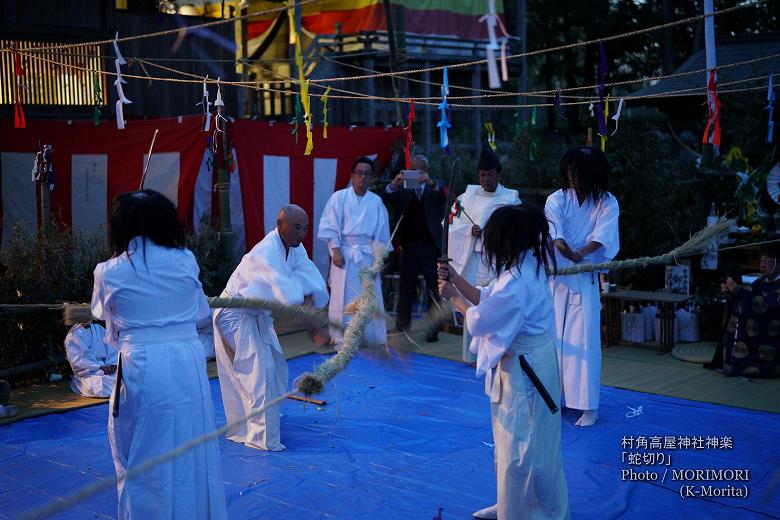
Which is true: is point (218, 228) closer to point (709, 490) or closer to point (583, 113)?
point (583, 113)

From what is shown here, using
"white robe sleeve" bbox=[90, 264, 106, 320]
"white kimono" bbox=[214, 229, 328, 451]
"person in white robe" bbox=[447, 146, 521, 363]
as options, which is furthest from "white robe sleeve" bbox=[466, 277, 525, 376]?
"person in white robe" bbox=[447, 146, 521, 363]

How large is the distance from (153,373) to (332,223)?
4698mm

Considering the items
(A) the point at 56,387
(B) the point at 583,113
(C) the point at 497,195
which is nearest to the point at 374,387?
(C) the point at 497,195

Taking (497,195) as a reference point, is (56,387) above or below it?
below

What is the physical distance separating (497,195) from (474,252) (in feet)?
2.10

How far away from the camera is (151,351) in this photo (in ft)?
11.2

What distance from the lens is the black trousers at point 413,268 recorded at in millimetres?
8336

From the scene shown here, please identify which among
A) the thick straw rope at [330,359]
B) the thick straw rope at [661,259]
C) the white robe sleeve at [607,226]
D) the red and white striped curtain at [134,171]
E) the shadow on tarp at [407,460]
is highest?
the red and white striped curtain at [134,171]

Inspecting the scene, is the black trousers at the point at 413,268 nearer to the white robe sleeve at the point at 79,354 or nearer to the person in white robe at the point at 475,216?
the person in white robe at the point at 475,216

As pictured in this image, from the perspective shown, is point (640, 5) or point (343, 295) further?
point (640, 5)

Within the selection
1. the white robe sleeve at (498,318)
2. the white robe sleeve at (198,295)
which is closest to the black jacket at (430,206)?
the white robe sleeve at (498,318)

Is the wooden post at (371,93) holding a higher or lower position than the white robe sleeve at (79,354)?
higher

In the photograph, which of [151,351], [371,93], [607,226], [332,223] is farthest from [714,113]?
[371,93]

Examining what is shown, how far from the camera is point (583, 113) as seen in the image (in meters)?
9.43
